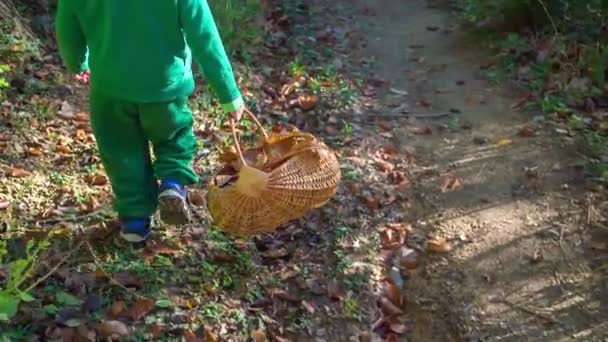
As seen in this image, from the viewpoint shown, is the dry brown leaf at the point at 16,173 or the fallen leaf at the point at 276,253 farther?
the dry brown leaf at the point at 16,173

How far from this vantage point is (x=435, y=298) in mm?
3471

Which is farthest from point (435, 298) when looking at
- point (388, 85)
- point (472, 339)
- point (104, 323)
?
point (388, 85)

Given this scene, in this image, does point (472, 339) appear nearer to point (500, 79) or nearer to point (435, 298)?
point (435, 298)

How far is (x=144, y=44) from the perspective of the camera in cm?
299

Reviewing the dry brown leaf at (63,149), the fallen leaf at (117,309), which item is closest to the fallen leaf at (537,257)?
the fallen leaf at (117,309)

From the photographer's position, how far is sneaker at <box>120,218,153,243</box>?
11.3 feet

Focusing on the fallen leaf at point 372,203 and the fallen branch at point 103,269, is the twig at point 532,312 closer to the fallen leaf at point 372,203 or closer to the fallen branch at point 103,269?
the fallen leaf at point 372,203

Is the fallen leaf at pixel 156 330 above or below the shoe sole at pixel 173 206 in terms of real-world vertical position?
below

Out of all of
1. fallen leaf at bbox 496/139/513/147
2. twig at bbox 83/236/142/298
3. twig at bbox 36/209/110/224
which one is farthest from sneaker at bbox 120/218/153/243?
fallen leaf at bbox 496/139/513/147

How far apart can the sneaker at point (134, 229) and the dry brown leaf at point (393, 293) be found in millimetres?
1196

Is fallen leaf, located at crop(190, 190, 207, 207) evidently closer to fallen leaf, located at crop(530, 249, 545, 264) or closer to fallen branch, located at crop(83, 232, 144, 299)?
fallen branch, located at crop(83, 232, 144, 299)

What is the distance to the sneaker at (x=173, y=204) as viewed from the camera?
128 inches

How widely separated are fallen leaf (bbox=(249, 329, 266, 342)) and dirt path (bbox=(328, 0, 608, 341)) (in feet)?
2.31

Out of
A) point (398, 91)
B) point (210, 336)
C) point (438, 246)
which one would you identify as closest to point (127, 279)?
point (210, 336)
